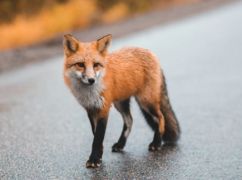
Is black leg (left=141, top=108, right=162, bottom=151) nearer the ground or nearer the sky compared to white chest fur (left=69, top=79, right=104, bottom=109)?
nearer the ground

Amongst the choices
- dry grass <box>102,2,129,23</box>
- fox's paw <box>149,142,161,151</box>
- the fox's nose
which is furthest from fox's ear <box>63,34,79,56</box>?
dry grass <box>102,2,129,23</box>

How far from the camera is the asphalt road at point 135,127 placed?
22.4ft

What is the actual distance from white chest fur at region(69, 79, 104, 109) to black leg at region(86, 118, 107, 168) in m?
0.20

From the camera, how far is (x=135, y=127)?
348 inches

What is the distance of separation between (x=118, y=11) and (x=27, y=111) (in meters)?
13.9

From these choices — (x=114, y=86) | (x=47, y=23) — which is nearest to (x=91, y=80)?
(x=114, y=86)

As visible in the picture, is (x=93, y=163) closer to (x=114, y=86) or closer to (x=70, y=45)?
(x=114, y=86)

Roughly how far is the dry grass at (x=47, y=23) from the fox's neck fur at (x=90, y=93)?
32.8 feet

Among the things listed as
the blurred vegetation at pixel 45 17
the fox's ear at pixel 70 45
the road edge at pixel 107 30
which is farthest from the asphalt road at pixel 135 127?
the blurred vegetation at pixel 45 17

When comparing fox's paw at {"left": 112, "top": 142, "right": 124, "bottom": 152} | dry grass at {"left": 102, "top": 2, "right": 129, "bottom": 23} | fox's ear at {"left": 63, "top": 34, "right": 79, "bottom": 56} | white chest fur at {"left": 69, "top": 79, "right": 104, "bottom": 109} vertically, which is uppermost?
fox's ear at {"left": 63, "top": 34, "right": 79, "bottom": 56}

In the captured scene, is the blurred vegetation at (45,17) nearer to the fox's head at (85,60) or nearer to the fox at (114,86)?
the fox at (114,86)

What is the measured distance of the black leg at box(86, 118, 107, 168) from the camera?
6.95 metres

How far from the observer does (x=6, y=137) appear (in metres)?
8.48

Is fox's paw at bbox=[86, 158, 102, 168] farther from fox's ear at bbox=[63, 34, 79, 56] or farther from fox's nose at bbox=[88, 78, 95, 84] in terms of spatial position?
fox's ear at bbox=[63, 34, 79, 56]
